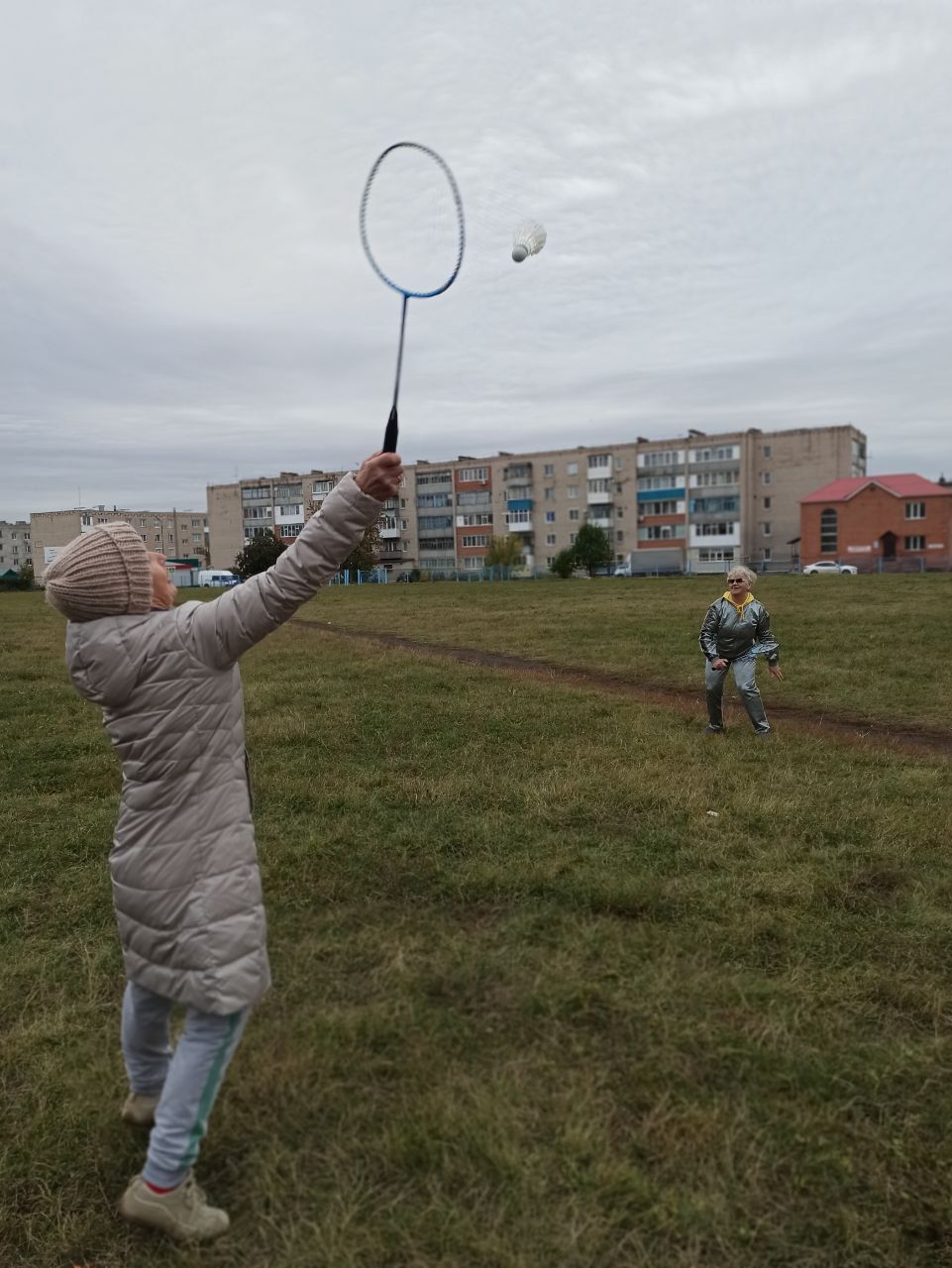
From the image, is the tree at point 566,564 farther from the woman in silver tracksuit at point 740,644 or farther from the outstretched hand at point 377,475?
the outstretched hand at point 377,475

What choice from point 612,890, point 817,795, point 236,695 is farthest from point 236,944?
point 817,795

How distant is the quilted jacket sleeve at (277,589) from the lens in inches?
114

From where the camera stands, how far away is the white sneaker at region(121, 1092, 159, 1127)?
3.42 metres

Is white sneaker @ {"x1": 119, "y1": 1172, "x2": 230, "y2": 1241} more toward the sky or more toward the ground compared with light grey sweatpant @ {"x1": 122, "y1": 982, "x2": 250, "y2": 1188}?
more toward the ground

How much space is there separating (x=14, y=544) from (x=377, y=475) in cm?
20624

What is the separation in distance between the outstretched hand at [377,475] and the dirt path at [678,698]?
8.77 meters

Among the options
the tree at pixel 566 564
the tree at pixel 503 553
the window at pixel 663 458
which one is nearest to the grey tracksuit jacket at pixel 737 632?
the tree at pixel 566 564

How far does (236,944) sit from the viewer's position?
290 centimetres

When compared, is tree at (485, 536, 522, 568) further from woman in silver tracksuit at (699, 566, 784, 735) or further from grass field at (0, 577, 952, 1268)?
grass field at (0, 577, 952, 1268)

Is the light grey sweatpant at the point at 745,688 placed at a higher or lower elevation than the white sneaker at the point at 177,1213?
higher

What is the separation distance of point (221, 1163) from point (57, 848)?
4276 millimetres

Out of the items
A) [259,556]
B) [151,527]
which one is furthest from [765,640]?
[151,527]

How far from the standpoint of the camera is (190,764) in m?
3.01

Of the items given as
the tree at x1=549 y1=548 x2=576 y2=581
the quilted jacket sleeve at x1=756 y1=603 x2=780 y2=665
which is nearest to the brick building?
the tree at x1=549 y1=548 x2=576 y2=581
